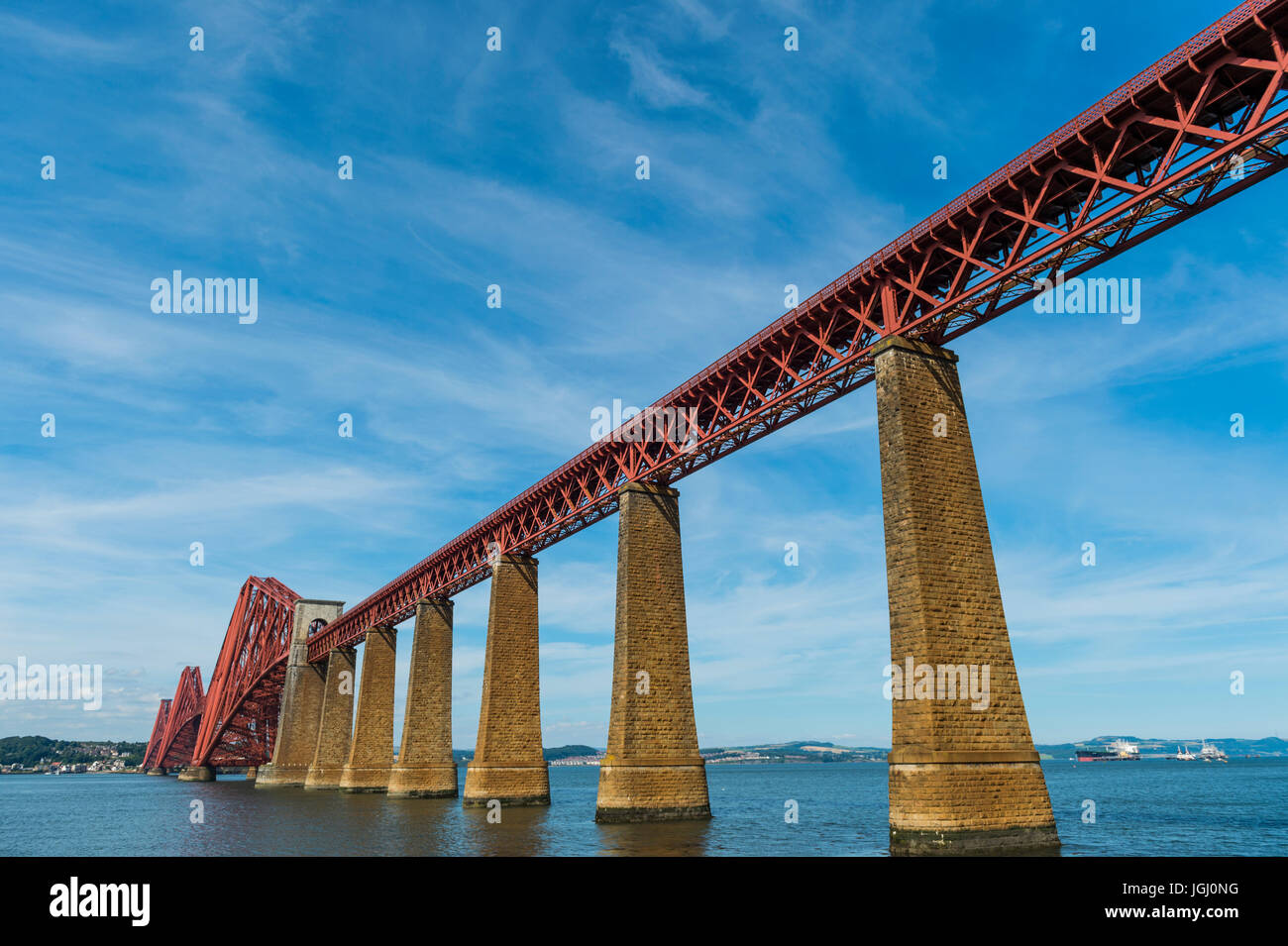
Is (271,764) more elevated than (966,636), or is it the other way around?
(966,636)

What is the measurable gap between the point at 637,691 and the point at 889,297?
1724 cm

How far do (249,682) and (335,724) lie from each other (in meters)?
35.2

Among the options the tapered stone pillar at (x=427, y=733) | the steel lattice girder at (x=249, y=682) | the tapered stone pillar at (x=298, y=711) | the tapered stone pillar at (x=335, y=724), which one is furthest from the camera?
the steel lattice girder at (x=249, y=682)

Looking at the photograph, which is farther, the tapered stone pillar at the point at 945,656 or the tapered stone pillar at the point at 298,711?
Result: the tapered stone pillar at the point at 298,711

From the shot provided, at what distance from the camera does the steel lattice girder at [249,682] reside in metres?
98.5

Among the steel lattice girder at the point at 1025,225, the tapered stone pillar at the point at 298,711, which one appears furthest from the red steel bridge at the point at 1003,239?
the tapered stone pillar at the point at 298,711

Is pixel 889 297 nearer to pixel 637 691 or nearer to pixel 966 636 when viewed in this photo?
pixel 966 636

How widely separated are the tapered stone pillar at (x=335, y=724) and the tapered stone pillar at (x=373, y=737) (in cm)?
936

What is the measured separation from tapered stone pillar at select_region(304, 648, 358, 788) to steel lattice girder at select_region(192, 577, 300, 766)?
746 inches

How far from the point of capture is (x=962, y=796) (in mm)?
19094

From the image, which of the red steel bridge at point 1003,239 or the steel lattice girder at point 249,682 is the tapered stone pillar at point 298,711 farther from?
the red steel bridge at point 1003,239

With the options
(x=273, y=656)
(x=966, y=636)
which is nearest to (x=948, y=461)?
(x=966, y=636)

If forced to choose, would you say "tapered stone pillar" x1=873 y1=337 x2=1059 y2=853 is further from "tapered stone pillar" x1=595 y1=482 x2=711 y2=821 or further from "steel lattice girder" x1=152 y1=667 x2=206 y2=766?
"steel lattice girder" x1=152 y1=667 x2=206 y2=766

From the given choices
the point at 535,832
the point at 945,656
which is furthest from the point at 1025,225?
the point at 535,832
